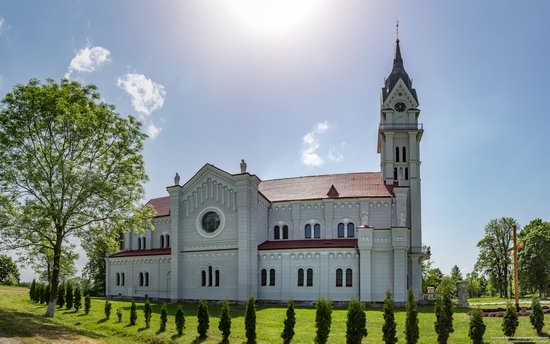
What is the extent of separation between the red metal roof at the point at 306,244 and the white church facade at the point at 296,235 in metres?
0.11

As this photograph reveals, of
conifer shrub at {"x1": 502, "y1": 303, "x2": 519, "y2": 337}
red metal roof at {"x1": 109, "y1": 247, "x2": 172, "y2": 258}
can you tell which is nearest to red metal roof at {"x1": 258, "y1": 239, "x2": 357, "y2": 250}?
red metal roof at {"x1": 109, "y1": 247, "x2": 172, "y2": 258}

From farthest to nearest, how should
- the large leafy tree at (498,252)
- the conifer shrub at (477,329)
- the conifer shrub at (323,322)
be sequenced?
1. the large leafy tree at (498,252)
2. the conifer shrub at (323,322)
3. the conifer shrub at (477,329)

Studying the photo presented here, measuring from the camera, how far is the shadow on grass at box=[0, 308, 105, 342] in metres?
21.6

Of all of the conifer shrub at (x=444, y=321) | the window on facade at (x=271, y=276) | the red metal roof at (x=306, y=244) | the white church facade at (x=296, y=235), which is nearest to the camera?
the conifer shrub at (x=444, y=321)

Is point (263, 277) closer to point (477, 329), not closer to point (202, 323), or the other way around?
point (202, 323)

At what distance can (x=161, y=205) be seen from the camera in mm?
56500

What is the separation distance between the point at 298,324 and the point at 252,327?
5.29m

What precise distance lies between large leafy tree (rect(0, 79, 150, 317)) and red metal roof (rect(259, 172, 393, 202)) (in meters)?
19.8

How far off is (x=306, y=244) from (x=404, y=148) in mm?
16512

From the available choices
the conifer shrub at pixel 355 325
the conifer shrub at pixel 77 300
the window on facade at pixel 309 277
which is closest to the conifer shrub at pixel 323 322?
the conifer shrub at pixel 355 325

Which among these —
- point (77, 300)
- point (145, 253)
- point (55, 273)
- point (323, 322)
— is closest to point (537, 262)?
point (145, 253)

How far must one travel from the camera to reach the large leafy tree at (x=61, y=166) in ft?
93.5

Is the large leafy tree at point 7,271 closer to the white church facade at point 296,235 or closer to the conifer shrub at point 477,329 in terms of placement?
the white church facade at point 296,235

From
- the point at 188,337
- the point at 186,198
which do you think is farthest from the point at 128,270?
the point at 188,337
